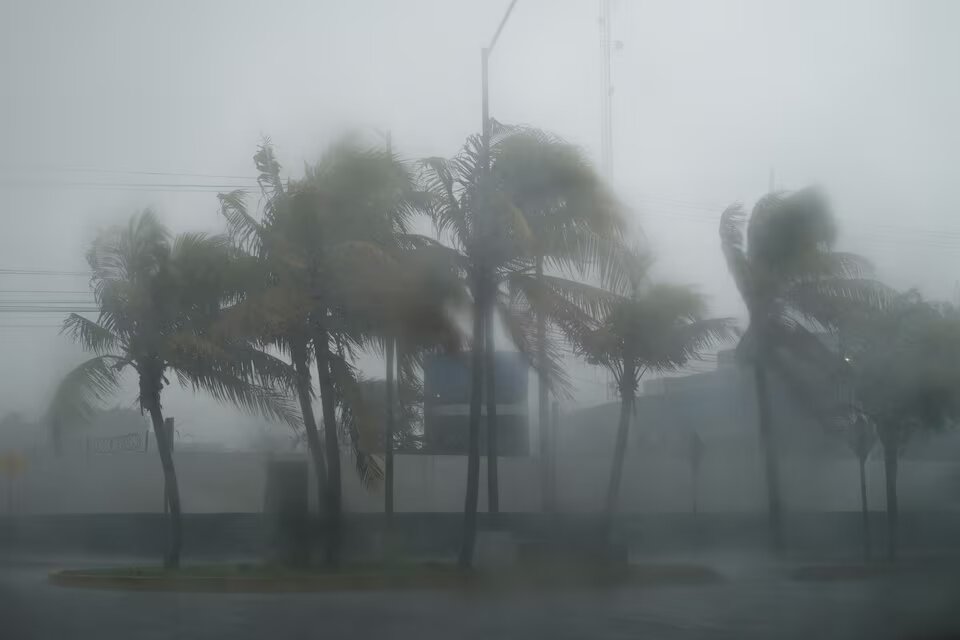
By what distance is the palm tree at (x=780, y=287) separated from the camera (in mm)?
22125

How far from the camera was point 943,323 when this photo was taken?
72.0 ft

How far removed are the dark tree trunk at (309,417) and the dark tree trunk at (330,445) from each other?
13cm

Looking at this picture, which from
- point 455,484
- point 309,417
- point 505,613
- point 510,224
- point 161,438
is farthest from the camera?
point 455,484

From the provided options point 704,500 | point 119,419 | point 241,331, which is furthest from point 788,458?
point 119,419

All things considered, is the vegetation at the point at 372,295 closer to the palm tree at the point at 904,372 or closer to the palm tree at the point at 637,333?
the palm tree at the point at 637,333

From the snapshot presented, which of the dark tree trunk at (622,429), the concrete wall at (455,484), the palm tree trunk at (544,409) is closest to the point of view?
the palm tree trunk at (544,409)

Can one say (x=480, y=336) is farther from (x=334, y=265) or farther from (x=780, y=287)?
(x=780, y=287)

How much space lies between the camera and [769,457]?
22797 mm

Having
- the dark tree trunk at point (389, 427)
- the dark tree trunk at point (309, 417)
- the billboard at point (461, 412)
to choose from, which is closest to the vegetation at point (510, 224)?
the dark tree trunk at point (389, 427)

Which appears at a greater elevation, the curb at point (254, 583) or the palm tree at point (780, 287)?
the palm tree at point (780, 287)

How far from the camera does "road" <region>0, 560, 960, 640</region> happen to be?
11.3 metres

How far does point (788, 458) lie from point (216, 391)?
501 inches

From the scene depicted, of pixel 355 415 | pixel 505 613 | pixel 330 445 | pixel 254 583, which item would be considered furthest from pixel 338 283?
pixel 505 613

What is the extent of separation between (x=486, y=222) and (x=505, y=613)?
301 inches
